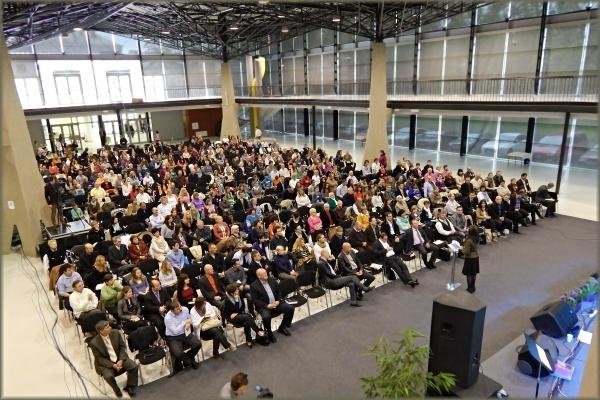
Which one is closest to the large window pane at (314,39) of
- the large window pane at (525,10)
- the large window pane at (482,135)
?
the large window pane at (482,135)

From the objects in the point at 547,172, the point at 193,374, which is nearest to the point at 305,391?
the point at 193,374

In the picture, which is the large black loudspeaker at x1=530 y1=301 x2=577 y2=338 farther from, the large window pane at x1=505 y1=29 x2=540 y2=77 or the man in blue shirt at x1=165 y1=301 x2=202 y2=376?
the large window pane at x1=505 y1=29 x2=540 y2=77

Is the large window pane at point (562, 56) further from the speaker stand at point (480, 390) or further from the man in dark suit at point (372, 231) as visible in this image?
the speaker stand at point (480, 390)

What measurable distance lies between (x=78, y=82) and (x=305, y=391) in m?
30.9

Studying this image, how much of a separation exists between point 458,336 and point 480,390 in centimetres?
84

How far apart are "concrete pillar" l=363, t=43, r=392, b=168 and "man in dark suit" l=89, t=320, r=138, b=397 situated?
1564 cm

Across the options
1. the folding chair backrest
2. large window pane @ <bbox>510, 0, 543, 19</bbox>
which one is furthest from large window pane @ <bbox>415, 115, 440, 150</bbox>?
the folding chair backrest

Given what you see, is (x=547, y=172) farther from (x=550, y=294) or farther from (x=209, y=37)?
(x=209, y=37)

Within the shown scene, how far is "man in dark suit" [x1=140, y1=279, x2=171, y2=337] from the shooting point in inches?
283

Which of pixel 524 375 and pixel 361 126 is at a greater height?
pixel 361 126

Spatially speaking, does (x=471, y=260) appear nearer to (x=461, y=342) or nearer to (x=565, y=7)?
(x=461, y=342)

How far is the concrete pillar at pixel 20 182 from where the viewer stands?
11.1 m

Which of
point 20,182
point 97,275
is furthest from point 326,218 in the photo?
point 20,182

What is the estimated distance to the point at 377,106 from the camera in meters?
20.2
